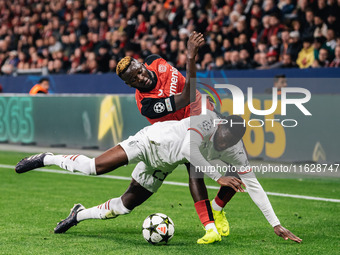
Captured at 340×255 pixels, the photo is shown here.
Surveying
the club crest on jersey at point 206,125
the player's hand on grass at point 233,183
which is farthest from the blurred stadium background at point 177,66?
the club crest on jersey at point 206,125

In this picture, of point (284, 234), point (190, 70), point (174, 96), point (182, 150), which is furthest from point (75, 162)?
point (284, 234)

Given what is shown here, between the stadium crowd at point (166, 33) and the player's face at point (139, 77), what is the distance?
7.04 metres

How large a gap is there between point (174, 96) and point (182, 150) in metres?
0.84

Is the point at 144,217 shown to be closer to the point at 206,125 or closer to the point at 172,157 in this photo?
the point at 172,157

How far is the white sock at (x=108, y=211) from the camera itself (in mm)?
6922

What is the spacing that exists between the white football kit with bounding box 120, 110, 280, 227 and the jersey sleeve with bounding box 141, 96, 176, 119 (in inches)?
15.1

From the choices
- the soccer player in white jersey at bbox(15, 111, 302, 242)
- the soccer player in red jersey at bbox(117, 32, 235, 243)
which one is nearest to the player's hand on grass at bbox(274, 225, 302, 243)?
the soccer player in white jersey at bbox(15, 111, 302, 242)

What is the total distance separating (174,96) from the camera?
695cm

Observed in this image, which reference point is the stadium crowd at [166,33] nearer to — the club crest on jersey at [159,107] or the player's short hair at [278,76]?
the player's short hair at [278,76]

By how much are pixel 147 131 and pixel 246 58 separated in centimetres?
882

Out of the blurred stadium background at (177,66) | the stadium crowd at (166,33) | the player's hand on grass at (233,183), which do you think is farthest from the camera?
the stadium crowd at (166,33)

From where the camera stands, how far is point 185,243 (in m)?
6.68

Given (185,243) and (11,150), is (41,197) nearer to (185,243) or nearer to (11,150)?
(185,243)

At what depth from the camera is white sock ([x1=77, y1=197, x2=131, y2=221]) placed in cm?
692
